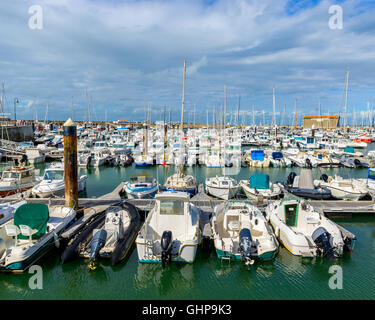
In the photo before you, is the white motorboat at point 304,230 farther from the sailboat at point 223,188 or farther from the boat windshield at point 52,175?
the boat windshield at point 52,175

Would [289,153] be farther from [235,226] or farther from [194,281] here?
[194,281]

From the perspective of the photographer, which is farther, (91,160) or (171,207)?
(91,160)

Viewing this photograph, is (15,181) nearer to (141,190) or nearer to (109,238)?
(141,190)

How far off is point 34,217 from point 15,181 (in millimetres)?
12334

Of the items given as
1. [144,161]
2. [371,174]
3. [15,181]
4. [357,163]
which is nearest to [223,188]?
[371,174]

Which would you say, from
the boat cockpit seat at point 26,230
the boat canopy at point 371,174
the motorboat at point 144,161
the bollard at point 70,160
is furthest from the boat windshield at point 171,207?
the motorboat at point 144,161

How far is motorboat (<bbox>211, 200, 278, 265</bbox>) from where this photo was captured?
11.9 meters

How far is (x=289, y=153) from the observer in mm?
47312

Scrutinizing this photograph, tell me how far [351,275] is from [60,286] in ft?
40.7

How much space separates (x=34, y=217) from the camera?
12.7m

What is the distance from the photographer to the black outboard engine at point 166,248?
36.6 feet

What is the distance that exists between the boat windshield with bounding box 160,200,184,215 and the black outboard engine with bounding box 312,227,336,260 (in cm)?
646
